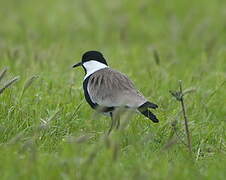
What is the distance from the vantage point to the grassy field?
399cm

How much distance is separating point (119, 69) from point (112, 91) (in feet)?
6.85

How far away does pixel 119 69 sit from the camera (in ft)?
22.6

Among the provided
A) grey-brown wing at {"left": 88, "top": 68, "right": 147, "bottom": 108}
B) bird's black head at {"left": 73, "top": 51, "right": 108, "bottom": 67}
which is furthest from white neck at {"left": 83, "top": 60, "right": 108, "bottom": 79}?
grey-brown wing at {"left": 88, "top": 68, "right": 147, "bottom": 108}

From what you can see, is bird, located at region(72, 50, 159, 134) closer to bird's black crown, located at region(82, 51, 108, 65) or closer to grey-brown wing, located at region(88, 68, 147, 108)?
grey-brown wing, located at region(88, 68, 147, 108)

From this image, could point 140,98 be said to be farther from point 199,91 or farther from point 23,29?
point 23,29

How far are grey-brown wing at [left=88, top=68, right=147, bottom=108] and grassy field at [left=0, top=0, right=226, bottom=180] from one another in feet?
0.74

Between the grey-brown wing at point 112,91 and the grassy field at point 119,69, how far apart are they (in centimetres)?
23

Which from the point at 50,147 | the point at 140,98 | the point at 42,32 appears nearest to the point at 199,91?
the point at 140,98

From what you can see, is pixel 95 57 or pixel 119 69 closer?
pixel 95 57

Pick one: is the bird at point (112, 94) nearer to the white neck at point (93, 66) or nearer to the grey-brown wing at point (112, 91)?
the grey-brown wing at point (112, 91)

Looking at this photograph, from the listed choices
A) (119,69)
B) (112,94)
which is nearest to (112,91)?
(112,94)

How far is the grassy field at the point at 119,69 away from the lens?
3.99m

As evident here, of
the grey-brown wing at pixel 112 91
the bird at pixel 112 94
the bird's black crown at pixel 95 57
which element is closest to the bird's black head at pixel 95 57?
the bird's black crown at pixel 95 57

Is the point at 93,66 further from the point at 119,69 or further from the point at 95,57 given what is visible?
the point at 119,69
